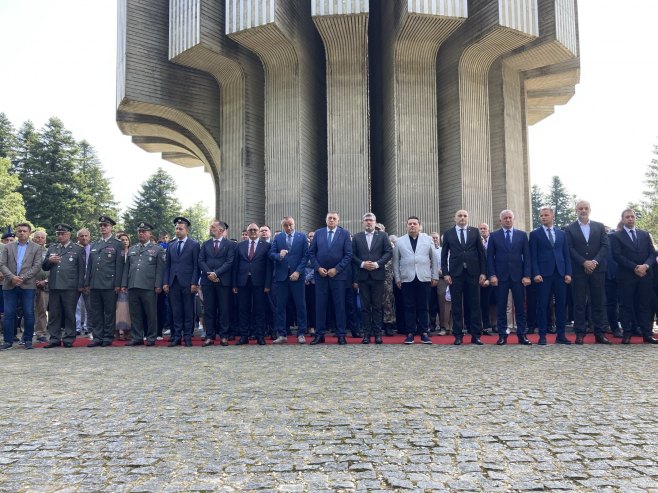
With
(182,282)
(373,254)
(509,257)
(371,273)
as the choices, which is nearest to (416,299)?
(371,273)

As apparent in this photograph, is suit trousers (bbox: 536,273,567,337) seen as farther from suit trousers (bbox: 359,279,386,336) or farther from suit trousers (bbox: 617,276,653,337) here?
suit trousers (bbox: 359,279,386,336)

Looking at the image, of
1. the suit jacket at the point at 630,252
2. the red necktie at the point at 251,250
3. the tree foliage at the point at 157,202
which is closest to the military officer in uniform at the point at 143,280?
the red necktie at the point at 251,250

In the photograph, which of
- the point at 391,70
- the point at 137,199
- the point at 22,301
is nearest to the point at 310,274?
the point at 22,301

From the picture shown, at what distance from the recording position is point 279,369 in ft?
18.9

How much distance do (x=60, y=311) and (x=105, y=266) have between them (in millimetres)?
1143

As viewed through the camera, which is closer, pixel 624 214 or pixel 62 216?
pixel 624 214

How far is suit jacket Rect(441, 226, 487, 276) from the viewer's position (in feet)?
27.2

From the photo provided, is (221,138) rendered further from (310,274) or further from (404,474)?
(404,474)

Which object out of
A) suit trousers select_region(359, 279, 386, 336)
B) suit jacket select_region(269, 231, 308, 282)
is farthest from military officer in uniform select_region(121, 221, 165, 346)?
suit trousers select_region(359, 279, 386, 336)

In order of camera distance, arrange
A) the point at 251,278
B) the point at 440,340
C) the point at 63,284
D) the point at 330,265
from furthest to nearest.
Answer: the point at 63,284 < the point at 251,278 < the point at 440,340 < the point at 330,265

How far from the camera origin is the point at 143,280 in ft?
30.1

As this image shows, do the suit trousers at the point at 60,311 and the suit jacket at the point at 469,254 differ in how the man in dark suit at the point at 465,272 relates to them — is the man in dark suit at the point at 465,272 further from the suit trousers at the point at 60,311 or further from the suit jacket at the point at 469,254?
the suit trousers at the point at 60,311

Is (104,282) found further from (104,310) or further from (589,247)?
(589,247)

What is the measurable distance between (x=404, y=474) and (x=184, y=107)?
1848 centimetres
